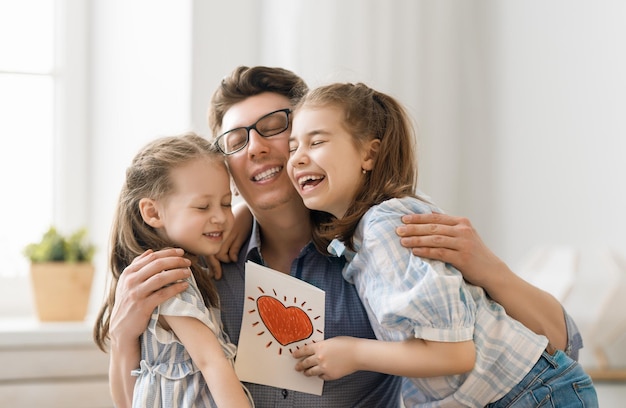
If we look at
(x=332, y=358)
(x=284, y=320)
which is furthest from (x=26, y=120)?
(x=332, y=358)

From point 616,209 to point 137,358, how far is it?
129 centimetres

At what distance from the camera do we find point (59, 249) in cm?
245

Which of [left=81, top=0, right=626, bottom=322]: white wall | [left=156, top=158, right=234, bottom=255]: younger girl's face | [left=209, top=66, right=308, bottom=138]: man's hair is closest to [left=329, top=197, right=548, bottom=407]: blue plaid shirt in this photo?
[left=156, top=158, right=234, bottom=255]: younger girl's face

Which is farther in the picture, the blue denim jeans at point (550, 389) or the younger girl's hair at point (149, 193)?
the younger girl's hair at point (149, 193)

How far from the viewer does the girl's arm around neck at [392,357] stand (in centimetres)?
137

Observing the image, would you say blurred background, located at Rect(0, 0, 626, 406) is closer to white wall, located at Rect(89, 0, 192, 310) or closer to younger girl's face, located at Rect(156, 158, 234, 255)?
white wall, located at Rect(89, 0, 192, 310)

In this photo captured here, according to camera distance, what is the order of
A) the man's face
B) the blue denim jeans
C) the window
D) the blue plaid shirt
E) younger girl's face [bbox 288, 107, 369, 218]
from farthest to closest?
1. the window
2. the man's face
3. younger girl's face [bbox 288, 107, 369, 218]
4. the blue denim jeans
5. the blue plaid shirt

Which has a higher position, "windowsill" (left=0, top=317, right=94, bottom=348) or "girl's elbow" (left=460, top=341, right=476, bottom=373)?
"girl's elbow" (left=460, top=341, right=476, bottom=373)

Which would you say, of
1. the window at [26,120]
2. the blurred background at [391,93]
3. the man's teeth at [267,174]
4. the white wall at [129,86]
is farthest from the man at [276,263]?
the window at [26,120]

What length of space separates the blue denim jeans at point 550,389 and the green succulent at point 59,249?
1.45 metres

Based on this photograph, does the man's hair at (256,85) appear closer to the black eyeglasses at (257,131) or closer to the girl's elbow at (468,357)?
the black eyeglasses at (257,131)

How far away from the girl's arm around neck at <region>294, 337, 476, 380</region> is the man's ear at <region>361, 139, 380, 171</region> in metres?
0.35

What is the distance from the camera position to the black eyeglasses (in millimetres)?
1798

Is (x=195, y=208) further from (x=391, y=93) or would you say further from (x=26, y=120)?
(x=26, y=120)
